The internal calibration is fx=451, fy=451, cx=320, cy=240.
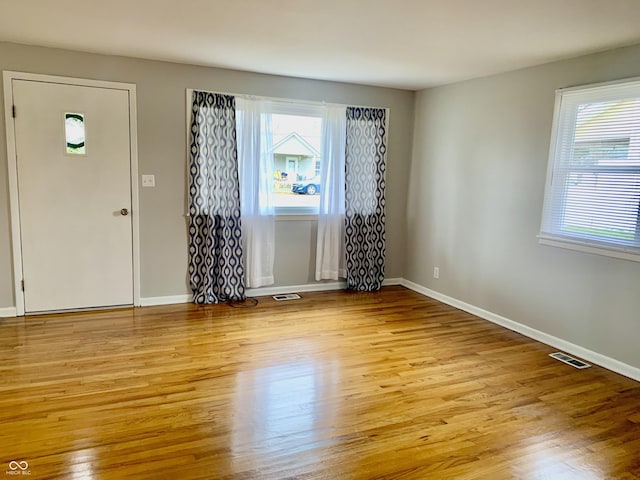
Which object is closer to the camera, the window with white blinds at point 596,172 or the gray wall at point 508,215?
the window with white blinds at point 596,172

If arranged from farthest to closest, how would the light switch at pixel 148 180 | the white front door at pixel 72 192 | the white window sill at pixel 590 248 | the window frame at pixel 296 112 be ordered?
the window frame at pixel 296 112 < the light switch at pixel 148 180 < the white front door at pixel 72 192 < the white window sill at pixel 590 248

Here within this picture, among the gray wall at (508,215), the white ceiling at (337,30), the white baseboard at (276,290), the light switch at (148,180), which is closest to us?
the white ceiling at (337,30)

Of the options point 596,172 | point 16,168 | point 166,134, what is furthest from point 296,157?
point 596,172

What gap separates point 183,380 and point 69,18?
8.08 feet

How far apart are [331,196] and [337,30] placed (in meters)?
2.14

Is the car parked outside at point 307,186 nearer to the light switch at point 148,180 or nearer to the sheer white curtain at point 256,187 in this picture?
the sheer white curtain at point 256,187

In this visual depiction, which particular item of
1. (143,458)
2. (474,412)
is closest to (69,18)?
(143,458)

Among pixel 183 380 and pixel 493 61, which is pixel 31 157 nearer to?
pixel 183 380

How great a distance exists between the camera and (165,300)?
444cm

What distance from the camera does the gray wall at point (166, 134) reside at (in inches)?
150

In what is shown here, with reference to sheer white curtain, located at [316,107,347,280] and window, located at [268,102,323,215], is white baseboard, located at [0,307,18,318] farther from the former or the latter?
sheer white curtain, located at [316,107,347,280]

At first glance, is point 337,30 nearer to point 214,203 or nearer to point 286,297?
point 214,203

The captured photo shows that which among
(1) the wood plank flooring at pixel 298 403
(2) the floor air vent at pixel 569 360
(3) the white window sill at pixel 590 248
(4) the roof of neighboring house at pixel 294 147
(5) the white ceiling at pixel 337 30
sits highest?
(5) the white ceiling at pixel 337 30

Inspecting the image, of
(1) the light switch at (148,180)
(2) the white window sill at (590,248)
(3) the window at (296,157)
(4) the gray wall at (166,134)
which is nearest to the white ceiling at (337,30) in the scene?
(4) the gray wall at (166,134)
